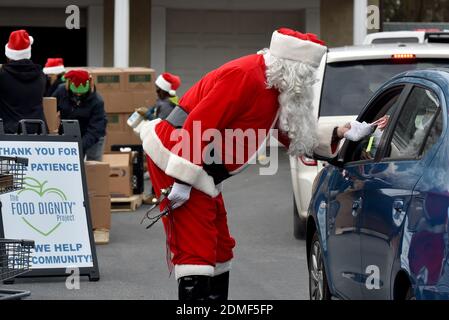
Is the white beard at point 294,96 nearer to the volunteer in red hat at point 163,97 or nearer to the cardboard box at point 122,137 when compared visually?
the volunteer in red hat at point 163,97

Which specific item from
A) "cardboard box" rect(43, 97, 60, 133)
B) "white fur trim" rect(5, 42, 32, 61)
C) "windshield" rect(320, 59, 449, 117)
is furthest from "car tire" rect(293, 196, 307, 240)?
"white fur trim" rect(5, 42, 32, 61)

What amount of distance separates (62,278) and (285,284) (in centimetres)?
185

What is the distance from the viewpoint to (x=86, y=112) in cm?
1418

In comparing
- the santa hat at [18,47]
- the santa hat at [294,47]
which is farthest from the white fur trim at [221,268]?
the santa hat at [18,47]

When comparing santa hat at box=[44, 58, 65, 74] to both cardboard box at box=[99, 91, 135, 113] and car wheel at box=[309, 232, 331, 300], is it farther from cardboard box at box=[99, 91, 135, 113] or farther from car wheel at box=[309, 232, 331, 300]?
car wheel at box=[309, 232, 331, 300]

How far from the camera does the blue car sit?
5.25 meters

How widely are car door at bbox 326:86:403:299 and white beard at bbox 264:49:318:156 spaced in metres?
0.45

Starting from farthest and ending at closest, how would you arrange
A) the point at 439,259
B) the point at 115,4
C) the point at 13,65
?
the point at 115,4, the point at 13,65, the point at 439,259

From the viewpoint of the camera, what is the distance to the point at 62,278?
980 centimetres

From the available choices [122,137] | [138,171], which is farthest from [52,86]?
[138,171]

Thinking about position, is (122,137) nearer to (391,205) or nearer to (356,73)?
(356,73)

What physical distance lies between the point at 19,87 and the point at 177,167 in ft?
18.5

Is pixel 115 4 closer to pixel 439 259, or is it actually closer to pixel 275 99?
pixel 275 99
